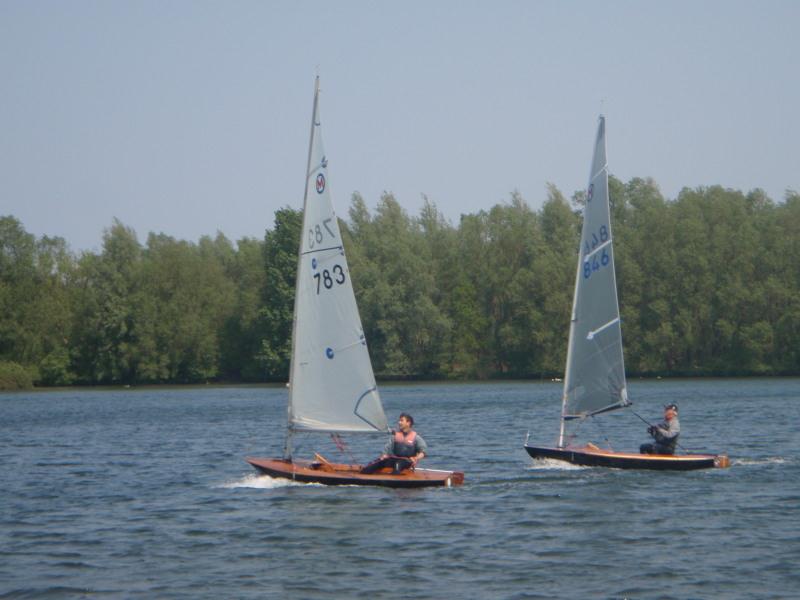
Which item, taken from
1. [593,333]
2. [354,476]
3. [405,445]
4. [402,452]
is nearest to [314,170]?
[405,445]

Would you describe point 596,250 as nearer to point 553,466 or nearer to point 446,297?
point 553,466

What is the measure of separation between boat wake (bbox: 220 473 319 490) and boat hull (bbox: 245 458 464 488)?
0.94 ft

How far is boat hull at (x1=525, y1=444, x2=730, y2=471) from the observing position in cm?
2916

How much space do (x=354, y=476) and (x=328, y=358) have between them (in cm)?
307

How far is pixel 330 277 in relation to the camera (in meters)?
27.3

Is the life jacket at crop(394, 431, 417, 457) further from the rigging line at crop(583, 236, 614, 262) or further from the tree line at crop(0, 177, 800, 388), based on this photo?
the tree line at crop(0, 177, 800, 388)

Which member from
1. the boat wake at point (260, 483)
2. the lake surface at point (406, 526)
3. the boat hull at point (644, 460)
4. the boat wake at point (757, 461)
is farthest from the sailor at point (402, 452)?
the boat wake at point (757, 461)

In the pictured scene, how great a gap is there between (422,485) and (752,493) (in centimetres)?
739

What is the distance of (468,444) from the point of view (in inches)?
1598

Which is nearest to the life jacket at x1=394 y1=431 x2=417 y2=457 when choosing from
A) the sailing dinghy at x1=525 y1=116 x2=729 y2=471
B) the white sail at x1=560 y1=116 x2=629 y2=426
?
the sailing dinghy at x1=525 y1=116 x2=729 y2=471

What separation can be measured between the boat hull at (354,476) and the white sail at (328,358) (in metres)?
1.02

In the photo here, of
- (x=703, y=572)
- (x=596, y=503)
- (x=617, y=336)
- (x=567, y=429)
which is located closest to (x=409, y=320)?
(x=567, y=429)

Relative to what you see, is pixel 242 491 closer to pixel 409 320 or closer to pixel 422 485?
pixel 422 485

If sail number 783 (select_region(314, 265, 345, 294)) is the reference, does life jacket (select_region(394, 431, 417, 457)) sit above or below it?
below
